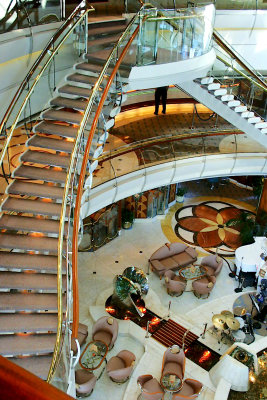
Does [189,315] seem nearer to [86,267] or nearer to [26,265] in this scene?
[86,267]

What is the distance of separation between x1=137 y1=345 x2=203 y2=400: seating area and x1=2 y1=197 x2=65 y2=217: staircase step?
4789 millimetres

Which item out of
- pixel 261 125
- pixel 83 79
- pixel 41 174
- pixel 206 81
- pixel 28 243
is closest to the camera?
pixel 28 243

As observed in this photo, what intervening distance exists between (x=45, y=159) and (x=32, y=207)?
2.83 feet

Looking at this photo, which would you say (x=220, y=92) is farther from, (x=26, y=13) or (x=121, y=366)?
(x=121, y=366)

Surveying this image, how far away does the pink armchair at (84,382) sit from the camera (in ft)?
29.5

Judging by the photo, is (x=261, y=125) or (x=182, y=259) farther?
(x=182, y=259)

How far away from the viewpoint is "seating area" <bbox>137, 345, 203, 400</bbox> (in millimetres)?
9055

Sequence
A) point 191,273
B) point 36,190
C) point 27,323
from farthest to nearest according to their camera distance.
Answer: point 191,273, point 36,190, point 27,323

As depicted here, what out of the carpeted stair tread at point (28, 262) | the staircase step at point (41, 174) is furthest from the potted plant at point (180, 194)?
the carpeted stair tread at point (28, 262)

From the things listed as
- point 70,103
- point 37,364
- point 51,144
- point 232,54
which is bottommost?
point 37,364

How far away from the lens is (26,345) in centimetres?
523

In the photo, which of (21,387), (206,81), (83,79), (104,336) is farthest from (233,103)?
(21,387)

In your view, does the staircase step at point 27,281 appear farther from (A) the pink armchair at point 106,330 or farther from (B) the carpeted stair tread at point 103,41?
(A) the pink armchair at point 106,330

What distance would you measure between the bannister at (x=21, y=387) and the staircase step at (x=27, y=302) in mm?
5048
